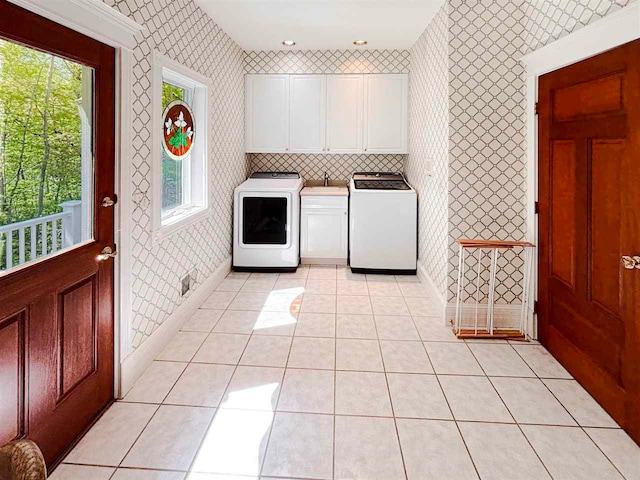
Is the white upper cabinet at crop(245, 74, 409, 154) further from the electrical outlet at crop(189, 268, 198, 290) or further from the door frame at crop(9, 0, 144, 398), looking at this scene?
the door frame at crop(9, 0, 144, 398)

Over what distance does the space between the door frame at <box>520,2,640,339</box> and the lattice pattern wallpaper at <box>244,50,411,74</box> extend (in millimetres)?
2302

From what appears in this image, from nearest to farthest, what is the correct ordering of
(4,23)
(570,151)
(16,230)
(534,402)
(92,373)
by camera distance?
(4,23), (16,230), (92,373), (534,402), (570,151)

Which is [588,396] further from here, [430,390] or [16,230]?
[16,230]

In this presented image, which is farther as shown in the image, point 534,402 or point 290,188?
point 290,188

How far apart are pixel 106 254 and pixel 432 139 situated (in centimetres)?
289

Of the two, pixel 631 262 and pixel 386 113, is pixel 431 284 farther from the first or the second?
pixel 386 113

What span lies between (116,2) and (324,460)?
2478mm

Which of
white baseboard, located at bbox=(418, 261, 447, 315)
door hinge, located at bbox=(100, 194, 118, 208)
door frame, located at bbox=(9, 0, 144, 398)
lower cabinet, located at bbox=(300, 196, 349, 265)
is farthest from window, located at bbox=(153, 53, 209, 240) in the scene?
white baseboard, located at bbox=(418, 261, 447, 315)

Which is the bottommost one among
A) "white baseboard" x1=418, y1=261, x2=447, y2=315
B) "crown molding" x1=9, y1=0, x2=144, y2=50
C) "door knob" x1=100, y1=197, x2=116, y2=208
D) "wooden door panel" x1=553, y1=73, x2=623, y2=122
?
"white baseboard" x1=418, y1=261, x2=447, y2=315

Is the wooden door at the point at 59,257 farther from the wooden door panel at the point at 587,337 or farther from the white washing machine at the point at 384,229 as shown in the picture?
the white washing machine at the point at 384,229

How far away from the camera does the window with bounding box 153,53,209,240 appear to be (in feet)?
9.55

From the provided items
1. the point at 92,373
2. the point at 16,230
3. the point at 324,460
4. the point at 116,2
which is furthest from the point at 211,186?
the point at 324,460

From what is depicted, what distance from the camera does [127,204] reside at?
2463 mm

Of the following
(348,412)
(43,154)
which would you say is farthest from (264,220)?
(43,154)
